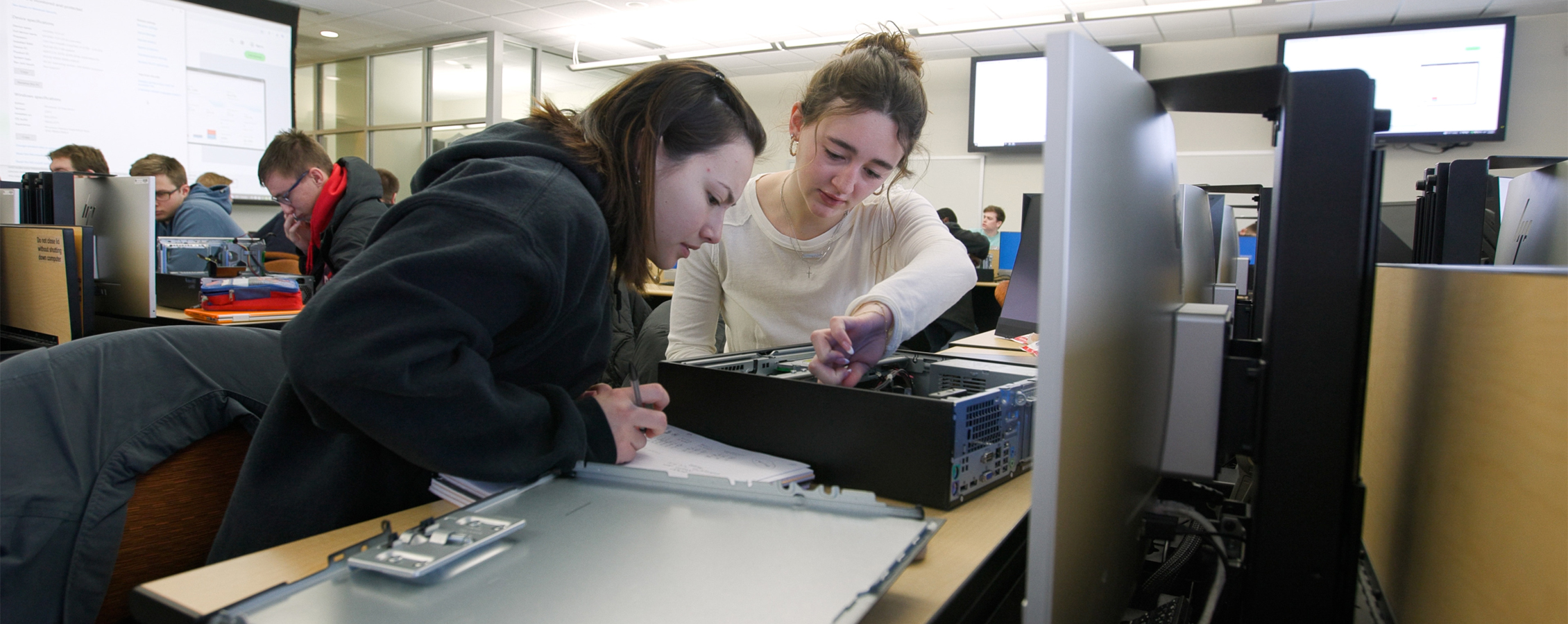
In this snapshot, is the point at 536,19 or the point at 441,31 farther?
the point at 441,31

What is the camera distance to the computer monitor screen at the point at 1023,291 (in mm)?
1954

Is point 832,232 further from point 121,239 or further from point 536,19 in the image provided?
point 536,19

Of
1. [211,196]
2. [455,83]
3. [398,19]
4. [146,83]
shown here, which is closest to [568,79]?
[455,83]

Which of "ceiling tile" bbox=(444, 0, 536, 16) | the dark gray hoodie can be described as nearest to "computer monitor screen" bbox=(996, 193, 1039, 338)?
the dark gray hoodie

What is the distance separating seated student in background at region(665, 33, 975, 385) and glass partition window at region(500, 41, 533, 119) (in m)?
6.09

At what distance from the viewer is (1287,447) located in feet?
1.61

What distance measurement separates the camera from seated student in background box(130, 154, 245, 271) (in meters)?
3.72

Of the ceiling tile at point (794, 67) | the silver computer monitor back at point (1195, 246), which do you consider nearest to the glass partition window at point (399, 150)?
the ceiling tile at point (794, 67)

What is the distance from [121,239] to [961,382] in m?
2.78

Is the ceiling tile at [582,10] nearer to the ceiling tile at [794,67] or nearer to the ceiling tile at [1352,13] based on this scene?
the ceiling tile at [794,67]

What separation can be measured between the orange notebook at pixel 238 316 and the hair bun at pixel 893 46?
74.7 inches

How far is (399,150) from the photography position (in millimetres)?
7473

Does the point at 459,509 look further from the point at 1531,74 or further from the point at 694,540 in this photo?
the point at 1531,74

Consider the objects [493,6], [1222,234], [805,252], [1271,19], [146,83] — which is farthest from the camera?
[493,6]
